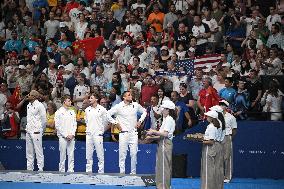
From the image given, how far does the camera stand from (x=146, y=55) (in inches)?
1064

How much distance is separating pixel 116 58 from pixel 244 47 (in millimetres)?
4104

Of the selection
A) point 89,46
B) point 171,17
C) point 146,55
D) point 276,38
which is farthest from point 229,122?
point 89,46

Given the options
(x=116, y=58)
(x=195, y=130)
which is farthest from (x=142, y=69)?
(x=195, y=130)

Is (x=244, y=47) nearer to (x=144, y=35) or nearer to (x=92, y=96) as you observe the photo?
(x=144, y=35)

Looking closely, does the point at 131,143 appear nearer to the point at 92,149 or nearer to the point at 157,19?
the point at 92,149

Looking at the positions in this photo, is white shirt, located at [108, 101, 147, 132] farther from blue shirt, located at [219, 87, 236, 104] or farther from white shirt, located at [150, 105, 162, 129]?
blue shirt, located at [219, 87, 236, 104]

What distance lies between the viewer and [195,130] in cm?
2400

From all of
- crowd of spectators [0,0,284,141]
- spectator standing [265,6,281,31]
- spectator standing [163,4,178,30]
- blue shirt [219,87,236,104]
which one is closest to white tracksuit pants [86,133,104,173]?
crowd of spectators [0,0,284,141]

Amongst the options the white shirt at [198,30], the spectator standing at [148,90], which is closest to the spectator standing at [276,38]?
the white shirt at [198,30]

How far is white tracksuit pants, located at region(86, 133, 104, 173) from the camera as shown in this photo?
23.8 meters

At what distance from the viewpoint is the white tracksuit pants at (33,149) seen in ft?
79.2

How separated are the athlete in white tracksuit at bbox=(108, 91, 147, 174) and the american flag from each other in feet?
9.41

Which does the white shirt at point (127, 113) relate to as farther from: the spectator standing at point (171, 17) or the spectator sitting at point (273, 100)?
the spectator standing at point (171, 17)

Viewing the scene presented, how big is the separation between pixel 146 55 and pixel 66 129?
14.5ft
